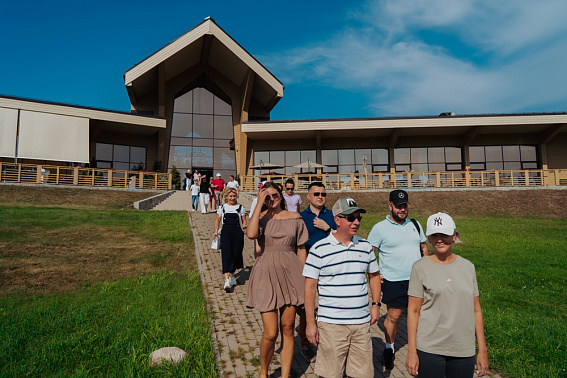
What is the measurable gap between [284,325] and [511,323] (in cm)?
361

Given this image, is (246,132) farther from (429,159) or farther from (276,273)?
(276,273)

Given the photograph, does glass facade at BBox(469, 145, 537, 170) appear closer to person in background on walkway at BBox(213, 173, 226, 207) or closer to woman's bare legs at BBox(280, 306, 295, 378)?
person in background on walkway at BBox(213, 173, 226, 207)

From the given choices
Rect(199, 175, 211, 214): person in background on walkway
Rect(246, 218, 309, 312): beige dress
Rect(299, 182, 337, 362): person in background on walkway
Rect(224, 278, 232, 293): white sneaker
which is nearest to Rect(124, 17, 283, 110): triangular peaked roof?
Rect(199, 175, 211, 214): person in background on walkway

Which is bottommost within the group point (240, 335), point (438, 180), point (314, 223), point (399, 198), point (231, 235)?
point (240, 335)

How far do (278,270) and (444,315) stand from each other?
156 cm

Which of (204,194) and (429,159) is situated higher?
(429,159)

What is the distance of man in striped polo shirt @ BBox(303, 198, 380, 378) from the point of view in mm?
2678

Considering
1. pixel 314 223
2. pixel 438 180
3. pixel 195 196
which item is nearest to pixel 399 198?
pixel 314 223

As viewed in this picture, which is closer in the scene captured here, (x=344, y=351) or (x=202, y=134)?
(x=344, y=351)

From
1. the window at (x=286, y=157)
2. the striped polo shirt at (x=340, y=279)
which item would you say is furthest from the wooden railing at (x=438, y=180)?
the striped polo shirt at (x=340, y=279)

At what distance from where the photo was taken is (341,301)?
2.73 metres

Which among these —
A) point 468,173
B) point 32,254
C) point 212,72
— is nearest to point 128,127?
point 212,72

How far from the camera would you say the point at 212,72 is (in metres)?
29.1

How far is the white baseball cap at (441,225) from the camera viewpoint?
233 centimetres
